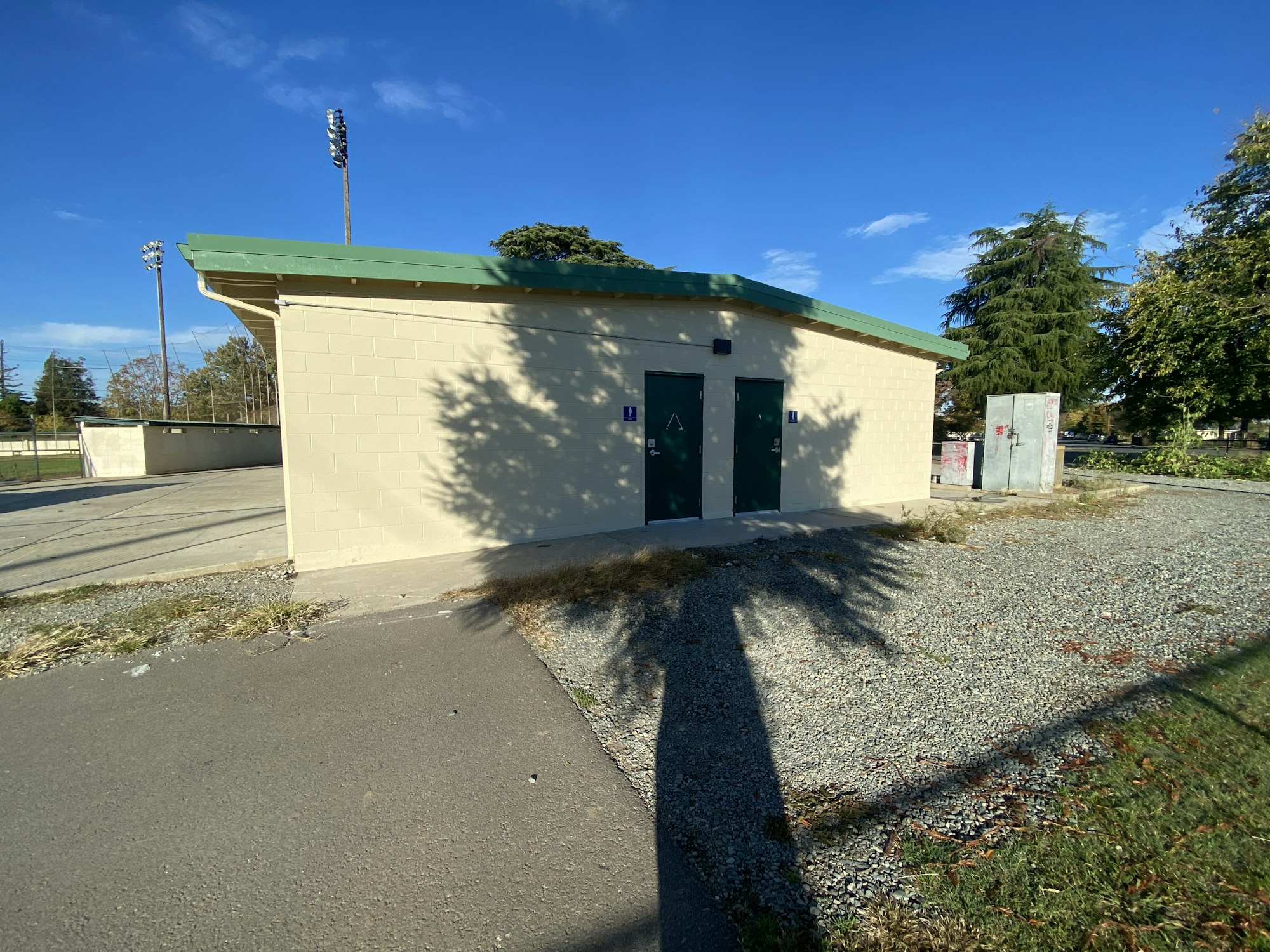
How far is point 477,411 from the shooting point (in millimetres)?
6926

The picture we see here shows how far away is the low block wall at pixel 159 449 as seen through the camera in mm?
19375

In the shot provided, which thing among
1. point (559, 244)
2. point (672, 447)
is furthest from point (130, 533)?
point (559, 244)

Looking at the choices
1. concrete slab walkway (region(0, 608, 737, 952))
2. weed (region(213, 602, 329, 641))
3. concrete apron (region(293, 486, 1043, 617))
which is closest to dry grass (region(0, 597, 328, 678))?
weed (region(213, 602, 329, 641))

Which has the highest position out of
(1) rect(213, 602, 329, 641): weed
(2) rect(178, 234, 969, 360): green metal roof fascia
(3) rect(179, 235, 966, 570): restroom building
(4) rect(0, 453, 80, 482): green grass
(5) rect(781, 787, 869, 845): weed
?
(2) rect(178, 234, 969, 360): green metal roof fascia

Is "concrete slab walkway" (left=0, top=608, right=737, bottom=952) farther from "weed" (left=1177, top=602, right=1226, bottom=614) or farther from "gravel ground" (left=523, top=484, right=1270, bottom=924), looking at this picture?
"weed" (left=1177, top=602, right=1226, bottom=614)

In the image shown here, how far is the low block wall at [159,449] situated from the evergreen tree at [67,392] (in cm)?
2322

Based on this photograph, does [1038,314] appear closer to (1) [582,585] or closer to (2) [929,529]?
(2) [929,529]

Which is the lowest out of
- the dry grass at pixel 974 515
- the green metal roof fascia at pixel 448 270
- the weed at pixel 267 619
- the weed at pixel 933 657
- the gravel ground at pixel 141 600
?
the gravel ground at pixel 141 600

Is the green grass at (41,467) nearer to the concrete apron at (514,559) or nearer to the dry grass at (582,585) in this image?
the concrete apron at (514,559)

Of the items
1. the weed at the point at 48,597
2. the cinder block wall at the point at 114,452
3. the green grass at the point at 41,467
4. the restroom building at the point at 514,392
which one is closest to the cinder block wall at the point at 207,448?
the cinder block wall at the point at 114,452

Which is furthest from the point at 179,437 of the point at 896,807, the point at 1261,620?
the point at 1261,620

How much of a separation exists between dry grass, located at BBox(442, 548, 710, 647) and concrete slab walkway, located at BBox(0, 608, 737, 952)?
120cm

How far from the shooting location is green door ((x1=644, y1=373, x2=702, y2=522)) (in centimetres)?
822

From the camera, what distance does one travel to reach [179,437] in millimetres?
21391
